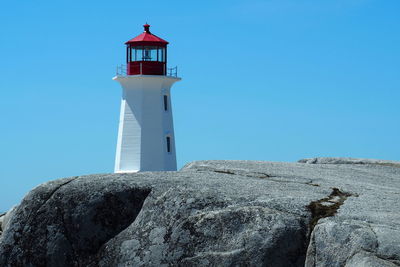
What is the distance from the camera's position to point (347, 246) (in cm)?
940

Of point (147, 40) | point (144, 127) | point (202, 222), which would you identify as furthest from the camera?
point (147, 40)

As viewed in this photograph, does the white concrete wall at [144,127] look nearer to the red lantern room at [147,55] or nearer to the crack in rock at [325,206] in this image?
the red lantern room at [147,55]

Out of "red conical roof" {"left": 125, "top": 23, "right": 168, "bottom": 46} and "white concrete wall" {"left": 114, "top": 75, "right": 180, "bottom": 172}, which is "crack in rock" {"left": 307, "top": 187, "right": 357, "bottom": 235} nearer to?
"white concrete wall" {"left": 114, "top": 75, "right": 180, "bottom": 172}

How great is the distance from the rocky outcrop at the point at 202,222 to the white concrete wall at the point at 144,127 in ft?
96.5

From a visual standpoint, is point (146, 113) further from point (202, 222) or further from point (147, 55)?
point (202, 222)

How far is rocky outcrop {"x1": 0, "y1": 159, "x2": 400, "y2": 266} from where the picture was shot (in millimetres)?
9742

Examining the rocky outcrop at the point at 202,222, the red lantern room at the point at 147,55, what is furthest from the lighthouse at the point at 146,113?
the rocky outcrop at the point at 202,222

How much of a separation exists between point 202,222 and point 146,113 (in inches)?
1269

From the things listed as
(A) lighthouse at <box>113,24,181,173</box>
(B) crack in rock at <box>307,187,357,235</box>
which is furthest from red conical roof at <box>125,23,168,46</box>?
(B) crack in rock at <box>307,187,357,235</box>

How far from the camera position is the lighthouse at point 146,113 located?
41.9 metres

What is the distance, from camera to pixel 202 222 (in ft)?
34.3

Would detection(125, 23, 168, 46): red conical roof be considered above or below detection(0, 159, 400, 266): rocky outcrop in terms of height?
above

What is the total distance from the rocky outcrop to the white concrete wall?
96.5ft

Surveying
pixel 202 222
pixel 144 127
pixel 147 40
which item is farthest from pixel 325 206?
pixel 147 40
